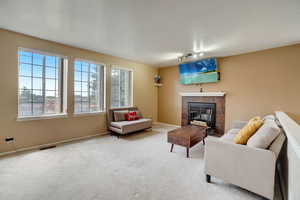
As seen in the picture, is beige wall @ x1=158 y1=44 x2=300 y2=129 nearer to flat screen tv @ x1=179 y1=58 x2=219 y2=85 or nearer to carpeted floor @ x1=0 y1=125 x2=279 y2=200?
flat screen tv @ x1=179 y1=58 x2=219 y2=85

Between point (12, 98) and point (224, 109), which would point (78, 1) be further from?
point (224, 109)

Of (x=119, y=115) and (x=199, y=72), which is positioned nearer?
(x=119, y=115)

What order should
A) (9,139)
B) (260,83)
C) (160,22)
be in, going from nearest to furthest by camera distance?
(160,22), (9,139), (260,83)

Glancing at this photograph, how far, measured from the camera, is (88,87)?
13.3ft

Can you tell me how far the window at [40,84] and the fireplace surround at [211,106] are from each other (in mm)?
4006

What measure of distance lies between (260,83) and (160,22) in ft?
10.7

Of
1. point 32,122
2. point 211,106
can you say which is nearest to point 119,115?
point 32,122

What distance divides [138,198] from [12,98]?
3187 millimetres

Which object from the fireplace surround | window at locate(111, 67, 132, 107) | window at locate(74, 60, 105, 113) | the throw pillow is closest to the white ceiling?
window at locate(74, 60, 105, 113)

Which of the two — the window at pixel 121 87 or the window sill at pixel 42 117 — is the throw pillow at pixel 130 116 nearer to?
the window at pixel 121 87

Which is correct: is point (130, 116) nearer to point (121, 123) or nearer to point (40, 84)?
point (121, 123)

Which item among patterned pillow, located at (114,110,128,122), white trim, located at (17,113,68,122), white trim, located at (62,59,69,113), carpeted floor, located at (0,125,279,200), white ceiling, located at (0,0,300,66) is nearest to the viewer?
carpeted floor, located at (0,125,279,200)

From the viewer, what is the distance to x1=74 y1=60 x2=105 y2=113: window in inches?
150

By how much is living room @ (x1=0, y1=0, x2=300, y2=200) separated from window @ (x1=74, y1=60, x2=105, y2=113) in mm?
31
